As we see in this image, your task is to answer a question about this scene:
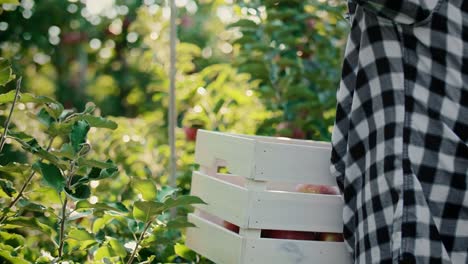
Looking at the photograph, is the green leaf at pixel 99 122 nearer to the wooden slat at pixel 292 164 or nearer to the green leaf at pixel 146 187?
the green leaf at pixel 146 187

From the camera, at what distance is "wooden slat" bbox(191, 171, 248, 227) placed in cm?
167

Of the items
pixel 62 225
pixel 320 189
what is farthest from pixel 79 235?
pixel 320 189

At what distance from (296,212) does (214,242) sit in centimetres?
21

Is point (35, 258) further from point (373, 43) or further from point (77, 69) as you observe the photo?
point (77, 69)

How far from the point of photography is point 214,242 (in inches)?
70.9

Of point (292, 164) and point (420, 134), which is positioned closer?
point (420, 134)

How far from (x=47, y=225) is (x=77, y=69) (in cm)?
581

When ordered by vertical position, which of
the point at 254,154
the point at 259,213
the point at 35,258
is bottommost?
the point at 35,258

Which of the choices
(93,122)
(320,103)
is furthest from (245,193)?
(320,103)

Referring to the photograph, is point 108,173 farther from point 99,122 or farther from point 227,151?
point 227,151

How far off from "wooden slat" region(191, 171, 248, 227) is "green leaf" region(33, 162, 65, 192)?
0.36 metres

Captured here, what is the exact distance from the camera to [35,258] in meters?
1.77

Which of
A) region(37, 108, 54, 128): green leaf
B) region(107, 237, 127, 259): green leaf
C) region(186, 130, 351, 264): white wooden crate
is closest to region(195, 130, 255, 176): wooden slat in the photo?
region(186, 130, 351, 264): white wooden crate

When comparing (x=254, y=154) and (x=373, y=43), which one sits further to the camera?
(x=254, y=154)
